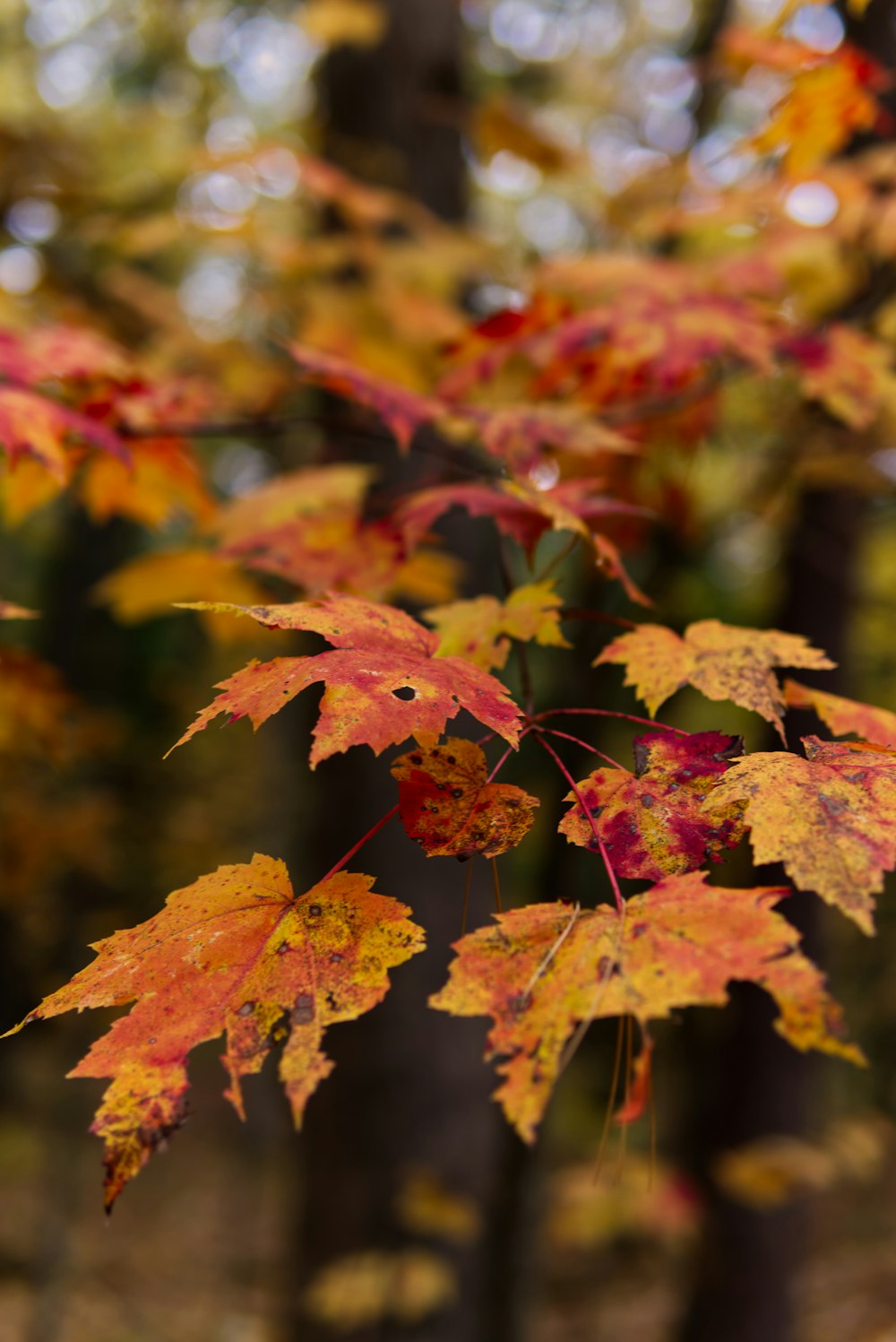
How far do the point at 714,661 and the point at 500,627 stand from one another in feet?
0.81

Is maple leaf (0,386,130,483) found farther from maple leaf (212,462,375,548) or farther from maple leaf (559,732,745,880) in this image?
maple leaf (559,732,745,880)

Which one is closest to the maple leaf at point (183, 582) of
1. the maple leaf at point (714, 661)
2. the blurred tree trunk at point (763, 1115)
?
the maple leaf at point (714, 661)

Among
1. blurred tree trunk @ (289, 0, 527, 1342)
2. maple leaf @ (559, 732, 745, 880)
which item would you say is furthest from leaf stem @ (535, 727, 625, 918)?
blurred tree trunk @ (289, 0, 527, 1342)

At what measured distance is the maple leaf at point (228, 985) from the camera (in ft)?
2.30

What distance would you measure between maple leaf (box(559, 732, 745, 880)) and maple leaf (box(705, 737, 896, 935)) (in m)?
0.03

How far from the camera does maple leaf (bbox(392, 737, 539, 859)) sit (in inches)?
31.6

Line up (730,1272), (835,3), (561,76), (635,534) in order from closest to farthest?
(635,534) → (835,3) → (730,1272) → (561,76)

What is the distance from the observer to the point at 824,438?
2539 mm

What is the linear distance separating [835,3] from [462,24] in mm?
1551

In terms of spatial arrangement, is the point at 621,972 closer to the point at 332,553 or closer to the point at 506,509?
the point at 506,509

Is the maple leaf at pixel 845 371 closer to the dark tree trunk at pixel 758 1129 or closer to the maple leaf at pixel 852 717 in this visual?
the maple leaf at pixel 852 717

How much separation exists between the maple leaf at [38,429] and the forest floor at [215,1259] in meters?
4.68

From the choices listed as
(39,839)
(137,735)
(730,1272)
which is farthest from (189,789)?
(730,1272)

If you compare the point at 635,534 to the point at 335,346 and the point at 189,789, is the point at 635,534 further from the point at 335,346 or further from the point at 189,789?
the point at 189,789
